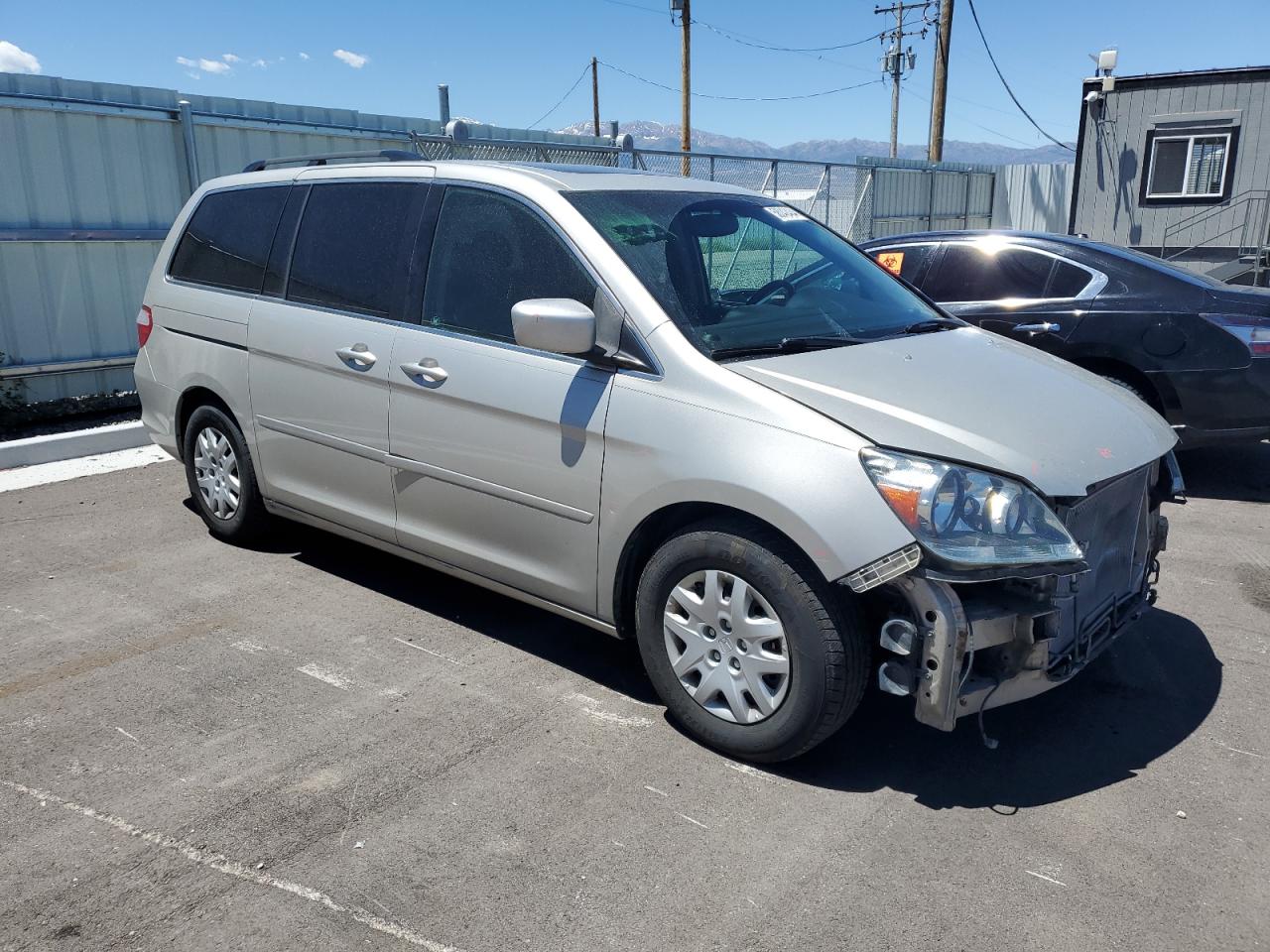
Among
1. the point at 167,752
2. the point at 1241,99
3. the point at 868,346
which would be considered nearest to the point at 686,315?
the point at 868,346

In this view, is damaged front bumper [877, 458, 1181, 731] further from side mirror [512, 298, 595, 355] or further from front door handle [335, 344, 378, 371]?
front door handle [335, 344, 378, 371]

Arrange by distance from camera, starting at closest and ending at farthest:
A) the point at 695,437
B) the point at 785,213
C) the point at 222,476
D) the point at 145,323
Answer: the point at 695,437 → the point at 785,213 → the point at 222,476 → the point at 145,323

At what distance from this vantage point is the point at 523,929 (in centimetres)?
269

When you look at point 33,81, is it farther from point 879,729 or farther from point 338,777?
point 879,729

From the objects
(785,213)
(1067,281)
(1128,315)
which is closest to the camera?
(785,213)

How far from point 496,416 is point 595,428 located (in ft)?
1.57

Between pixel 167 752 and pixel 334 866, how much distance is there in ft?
3.14

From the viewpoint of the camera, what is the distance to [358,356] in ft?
14.4

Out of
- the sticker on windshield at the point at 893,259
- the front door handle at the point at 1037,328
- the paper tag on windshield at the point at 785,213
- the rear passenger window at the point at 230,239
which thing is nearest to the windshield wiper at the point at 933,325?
the paper tag on windshield at the point at 785,213

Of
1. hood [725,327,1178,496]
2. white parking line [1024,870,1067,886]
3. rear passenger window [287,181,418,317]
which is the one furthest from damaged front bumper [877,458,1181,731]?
rear passenger window [287,181,418,317]

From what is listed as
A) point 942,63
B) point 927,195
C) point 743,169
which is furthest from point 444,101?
point 942,63

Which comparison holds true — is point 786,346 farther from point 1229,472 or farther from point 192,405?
point 1229,472

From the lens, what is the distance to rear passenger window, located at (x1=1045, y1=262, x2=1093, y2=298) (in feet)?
22.6

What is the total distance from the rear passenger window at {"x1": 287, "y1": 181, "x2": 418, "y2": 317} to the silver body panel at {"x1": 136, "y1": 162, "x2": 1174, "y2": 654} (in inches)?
3.5
